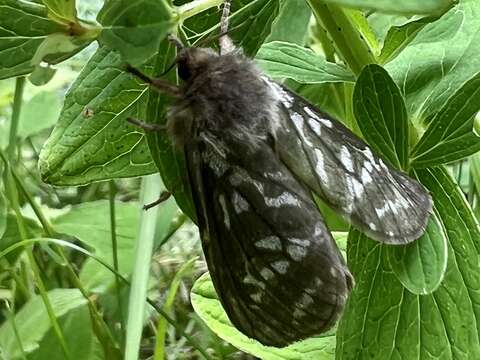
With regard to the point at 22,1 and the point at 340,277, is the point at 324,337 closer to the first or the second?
the point at 340,277

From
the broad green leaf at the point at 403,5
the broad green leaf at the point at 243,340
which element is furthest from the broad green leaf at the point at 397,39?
the broad green leaf at the point at 243,340

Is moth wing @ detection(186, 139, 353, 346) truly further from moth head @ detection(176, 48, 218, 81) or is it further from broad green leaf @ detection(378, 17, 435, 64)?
broad green leaf @ detection(378, 17, 435, 64)

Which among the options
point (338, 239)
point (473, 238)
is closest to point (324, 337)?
point (338, 239)

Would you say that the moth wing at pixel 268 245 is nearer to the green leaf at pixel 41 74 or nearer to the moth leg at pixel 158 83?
the moth leg at pixel 158 83

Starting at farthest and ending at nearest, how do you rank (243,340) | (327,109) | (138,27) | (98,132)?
(327,109)
(243,340)
(98,132)
(138,27)

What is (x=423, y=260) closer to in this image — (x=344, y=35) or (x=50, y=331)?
(x=344, y=35)

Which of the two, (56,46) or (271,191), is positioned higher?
(56,46)

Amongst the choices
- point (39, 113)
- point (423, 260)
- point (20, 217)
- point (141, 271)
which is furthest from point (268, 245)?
point (39, 113)
